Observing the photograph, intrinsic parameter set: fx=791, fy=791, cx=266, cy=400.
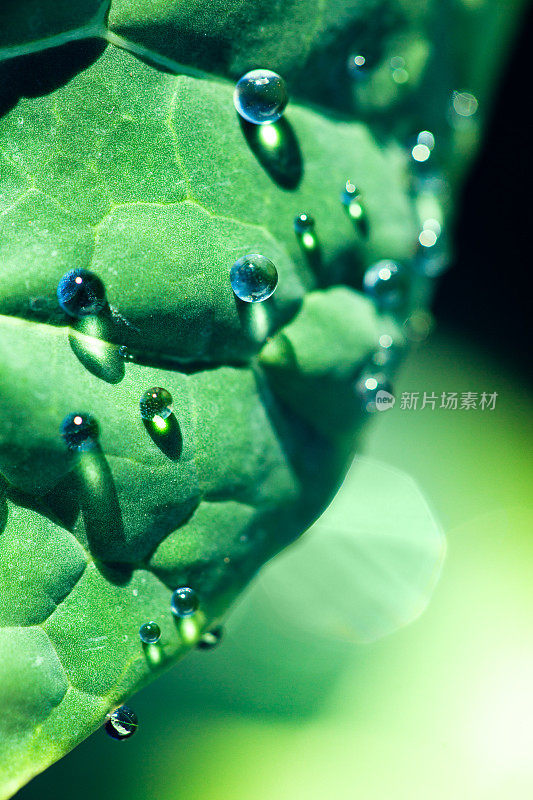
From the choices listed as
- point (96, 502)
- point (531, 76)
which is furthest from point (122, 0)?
point (531, 76)

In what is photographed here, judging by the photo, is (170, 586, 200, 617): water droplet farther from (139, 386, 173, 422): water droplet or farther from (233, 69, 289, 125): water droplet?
(233, 69, 289, 125): water droplet

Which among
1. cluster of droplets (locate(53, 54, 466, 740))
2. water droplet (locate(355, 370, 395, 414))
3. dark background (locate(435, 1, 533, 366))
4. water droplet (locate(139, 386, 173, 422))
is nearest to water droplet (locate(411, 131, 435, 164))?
cluster of droplets (locate(53, 54, 466, 740))

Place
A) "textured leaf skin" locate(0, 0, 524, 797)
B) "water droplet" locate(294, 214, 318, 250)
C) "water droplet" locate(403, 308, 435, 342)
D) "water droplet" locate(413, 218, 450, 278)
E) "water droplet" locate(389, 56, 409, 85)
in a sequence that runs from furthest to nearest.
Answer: "water droplet" locate(403, 308, 435, 342) → "water droplet" locate(413, 218, 450, 278) → "water droplet" locate(389, 56, 409, 85) → "water droplet" locate(294, 214, 318, 250) → "textured leaf skin" locate(0, 0, 524, 797)

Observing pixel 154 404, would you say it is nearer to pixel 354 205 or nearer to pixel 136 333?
pixel 136 333

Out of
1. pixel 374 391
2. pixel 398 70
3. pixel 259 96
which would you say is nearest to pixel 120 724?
pixel 374 391

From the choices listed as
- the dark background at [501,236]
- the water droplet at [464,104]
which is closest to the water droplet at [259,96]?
the water droplet at [464,104]

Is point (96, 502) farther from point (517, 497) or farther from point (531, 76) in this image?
point (531, 76)
